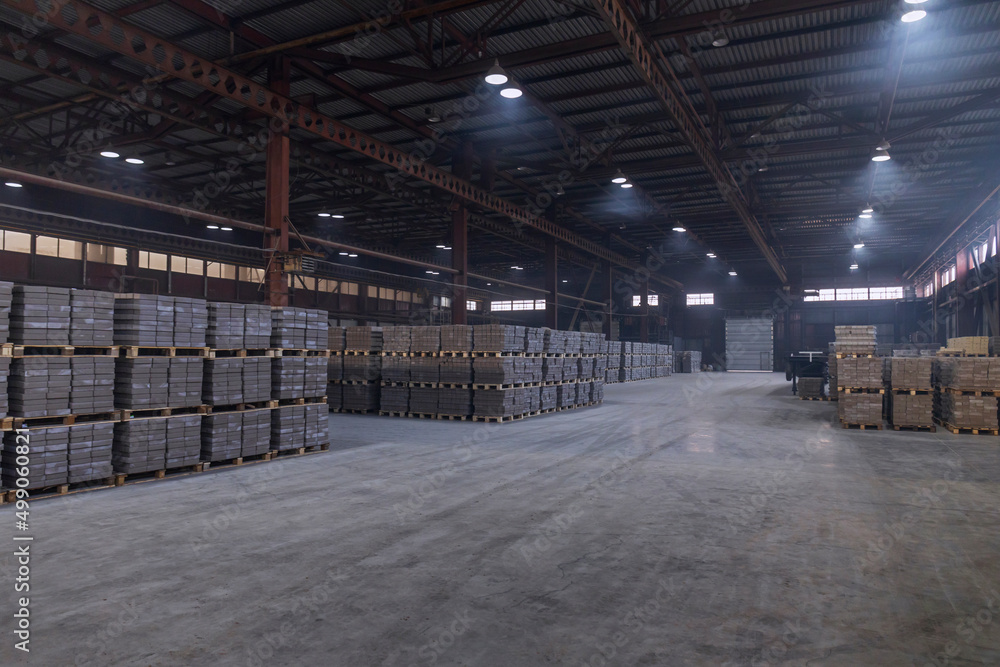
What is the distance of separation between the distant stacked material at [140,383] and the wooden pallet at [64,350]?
0.60 ft

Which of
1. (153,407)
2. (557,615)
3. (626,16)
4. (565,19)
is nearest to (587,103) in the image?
(565,19)

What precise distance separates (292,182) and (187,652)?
18.4m

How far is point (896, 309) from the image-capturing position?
115 ft

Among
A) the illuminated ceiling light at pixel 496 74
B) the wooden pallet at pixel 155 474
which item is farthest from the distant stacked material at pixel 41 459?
the illuminated ceiling light at pixel 496 74

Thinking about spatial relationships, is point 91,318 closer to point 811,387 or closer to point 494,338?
point 494,338

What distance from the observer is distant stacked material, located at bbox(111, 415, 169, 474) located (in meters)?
6.95

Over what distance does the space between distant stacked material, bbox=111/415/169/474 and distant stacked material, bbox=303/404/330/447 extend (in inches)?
82.8

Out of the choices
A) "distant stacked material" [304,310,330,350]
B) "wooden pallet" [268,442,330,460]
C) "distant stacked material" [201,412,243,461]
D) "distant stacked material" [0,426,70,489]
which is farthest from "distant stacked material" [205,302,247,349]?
"distant stacked material" [0,426,70,489]

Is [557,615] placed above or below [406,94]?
below

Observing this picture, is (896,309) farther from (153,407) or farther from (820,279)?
(153,407)

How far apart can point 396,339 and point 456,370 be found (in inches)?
68.8

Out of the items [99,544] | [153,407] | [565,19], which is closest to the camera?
[99,544]

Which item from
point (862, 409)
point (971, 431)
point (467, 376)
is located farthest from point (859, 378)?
point (467, 376)

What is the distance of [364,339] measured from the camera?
1435 centimetres
